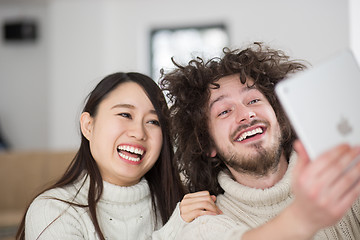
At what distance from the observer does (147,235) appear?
65.0 inches

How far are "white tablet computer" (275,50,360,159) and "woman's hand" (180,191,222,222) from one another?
0.63 m

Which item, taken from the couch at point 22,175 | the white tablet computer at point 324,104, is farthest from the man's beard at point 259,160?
the couch at point 22,175

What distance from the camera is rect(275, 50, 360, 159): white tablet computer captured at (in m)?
0.81

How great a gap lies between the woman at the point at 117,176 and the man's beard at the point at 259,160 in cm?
29

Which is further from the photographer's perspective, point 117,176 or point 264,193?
point 117,176

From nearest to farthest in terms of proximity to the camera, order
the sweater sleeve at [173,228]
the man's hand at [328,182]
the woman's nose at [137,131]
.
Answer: the man's hand at [328,182] < the sweater sleeve at [173,228] < the woman's nose at [137,131]

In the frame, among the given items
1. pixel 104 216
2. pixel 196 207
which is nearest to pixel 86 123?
pixel 104 216

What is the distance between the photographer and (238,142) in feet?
4.88

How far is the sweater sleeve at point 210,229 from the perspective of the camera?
1.14 meters

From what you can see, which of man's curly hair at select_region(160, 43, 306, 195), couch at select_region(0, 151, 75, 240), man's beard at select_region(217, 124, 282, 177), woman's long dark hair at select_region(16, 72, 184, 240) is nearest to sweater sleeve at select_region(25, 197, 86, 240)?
woman's long dark hair at select_region(16, 72, 184, 240)

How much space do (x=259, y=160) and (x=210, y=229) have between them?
1.12 ft

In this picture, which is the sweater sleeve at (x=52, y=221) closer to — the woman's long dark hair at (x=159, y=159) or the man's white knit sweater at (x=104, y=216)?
the man's white knit sweater at (x=104, y=216)

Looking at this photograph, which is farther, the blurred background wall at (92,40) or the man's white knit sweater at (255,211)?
the blurred background wall at (92,40)

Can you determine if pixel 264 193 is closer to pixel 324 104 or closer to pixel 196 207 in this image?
pixel 196 207
